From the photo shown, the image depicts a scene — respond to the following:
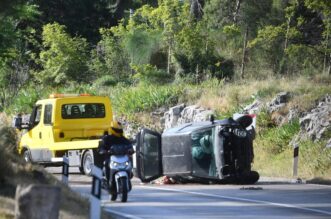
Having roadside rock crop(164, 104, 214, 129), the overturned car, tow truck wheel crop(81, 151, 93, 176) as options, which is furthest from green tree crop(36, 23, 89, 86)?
the overturned car

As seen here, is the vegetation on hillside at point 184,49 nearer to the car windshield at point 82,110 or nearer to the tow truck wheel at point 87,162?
the car windshield at point 82,110

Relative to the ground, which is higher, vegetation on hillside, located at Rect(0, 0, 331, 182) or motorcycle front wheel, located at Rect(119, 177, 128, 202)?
vegetation on hillside, located at Rect(0, 0, 331, 182)

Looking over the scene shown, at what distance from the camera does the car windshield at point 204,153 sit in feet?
71.6

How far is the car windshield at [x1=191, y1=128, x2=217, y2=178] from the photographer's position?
859 inches

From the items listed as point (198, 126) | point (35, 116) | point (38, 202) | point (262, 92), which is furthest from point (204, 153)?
point (38, 202)

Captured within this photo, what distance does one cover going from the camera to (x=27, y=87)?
155 feet

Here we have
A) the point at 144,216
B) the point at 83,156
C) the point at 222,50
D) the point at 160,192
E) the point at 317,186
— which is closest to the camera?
the point at 144,216

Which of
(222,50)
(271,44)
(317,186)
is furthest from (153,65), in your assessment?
(317,186)

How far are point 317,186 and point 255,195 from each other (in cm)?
342

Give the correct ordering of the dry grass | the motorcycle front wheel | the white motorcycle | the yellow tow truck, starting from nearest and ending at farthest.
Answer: the motorcycle front wheel → the white motorcycle → the yellow tow truck → the dry grass

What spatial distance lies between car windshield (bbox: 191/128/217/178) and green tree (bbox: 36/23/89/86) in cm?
2498

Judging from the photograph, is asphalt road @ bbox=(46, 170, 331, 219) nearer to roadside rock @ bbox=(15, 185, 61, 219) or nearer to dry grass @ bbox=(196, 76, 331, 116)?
roadside rock @ bbox=(15, 185, 61, 219)

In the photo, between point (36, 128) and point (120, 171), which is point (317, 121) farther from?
point (120, 171)

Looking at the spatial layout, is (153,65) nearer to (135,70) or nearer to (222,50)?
(135,70)
